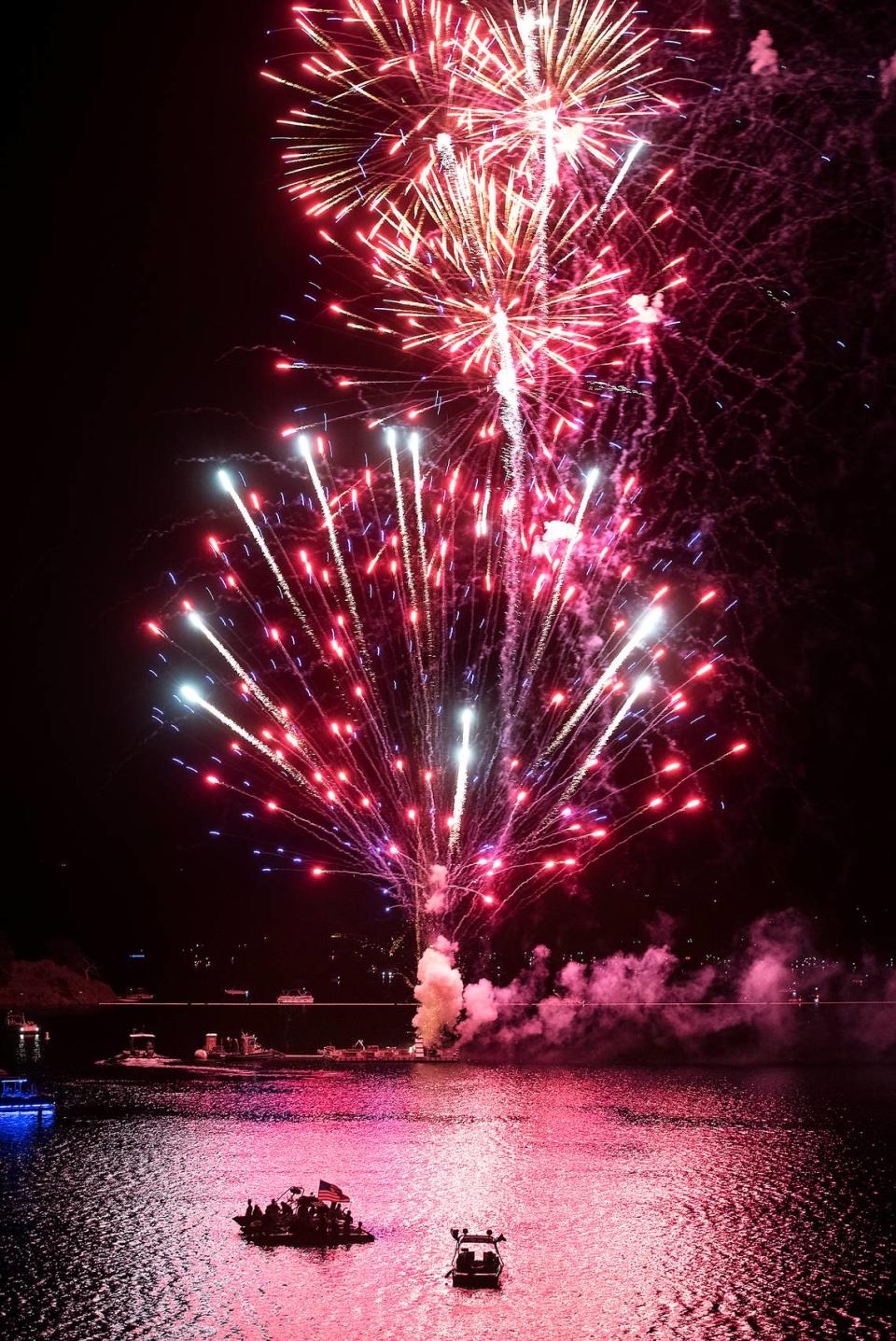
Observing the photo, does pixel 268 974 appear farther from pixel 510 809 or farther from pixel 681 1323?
pixel 681 1323

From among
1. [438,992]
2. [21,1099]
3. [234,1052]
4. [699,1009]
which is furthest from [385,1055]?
[699,1009]

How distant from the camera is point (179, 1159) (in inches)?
1636

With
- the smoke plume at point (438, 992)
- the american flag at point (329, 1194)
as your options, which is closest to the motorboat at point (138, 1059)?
the smoke plume at point (438, 992)

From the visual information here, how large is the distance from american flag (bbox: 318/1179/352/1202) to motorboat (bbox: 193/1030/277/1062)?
42876 mm

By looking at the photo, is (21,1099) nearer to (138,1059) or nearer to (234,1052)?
(138,1059)

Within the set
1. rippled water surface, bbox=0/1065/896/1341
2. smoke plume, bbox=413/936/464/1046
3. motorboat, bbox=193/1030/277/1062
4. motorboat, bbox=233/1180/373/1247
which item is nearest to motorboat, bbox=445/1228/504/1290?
rippled water surface, bbox=0/1065/896/1341

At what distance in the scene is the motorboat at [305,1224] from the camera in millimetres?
32125

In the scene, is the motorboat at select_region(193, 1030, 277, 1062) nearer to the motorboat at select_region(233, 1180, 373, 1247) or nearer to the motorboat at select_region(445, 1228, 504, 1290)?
the motorboat at select_region(233, 1180, 373, 1247)

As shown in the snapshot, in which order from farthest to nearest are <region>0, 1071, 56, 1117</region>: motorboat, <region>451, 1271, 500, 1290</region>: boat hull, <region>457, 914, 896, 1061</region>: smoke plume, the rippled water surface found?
<region>457, 914, 896, 1061</region>: smoke plume < <region>0, 1071, 56, 1117</region>: motorboat < <region>451, 1271, 500, 1290</region>: boat hull < the rippled water surface

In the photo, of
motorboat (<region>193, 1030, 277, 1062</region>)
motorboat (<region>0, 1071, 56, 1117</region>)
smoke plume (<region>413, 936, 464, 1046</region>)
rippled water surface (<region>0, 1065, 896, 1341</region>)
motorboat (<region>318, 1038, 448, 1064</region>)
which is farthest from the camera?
motorboat (<region>193, 1030, 277, 1062</region>)

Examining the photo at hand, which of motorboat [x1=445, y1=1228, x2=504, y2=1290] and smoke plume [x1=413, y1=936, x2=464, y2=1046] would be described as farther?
smoke plume [x1=413, y1=936, x2=464, y2=1046]

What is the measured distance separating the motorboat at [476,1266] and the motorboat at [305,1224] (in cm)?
313

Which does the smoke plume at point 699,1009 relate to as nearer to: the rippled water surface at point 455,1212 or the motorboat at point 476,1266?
the rippled water surface at point 455,1212

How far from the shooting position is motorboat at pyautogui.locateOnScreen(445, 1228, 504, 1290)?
29094mm
